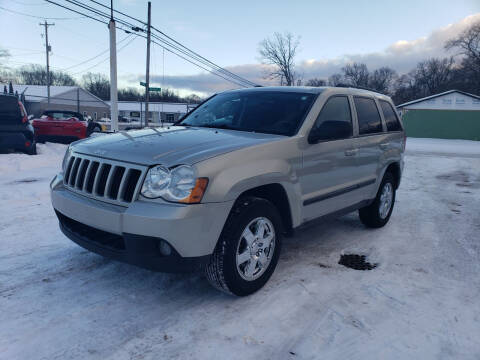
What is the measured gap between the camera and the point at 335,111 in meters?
4.09

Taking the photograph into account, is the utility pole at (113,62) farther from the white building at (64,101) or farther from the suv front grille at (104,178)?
the white building at (64,101)

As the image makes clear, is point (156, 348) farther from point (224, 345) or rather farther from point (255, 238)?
point (255, 238)

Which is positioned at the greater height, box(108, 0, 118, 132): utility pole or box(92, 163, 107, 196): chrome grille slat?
box(108, 0, 118, 132): utility pole

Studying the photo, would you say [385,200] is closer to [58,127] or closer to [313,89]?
[313,89]

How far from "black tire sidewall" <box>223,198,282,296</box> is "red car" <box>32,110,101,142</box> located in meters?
12.2

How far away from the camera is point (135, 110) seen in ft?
237

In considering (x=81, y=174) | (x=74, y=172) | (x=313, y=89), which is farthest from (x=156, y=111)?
(x=81, y=174)

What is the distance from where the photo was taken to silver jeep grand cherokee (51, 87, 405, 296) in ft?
8.57

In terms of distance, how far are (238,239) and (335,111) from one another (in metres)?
2.02

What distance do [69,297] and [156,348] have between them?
1016 millimetres

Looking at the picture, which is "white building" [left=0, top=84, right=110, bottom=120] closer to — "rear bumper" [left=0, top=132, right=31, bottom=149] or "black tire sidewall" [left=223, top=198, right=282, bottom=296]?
"rear bumper" [left=0, top=132, right=31, bottom=149]

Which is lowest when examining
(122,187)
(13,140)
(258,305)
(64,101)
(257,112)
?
(258,305)

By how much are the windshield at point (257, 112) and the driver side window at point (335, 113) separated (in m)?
0.17

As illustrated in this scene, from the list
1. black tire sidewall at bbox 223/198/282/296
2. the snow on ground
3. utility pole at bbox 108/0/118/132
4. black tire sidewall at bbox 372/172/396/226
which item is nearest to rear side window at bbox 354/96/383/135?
black tire sidewall at bbox 372/172/396/226
